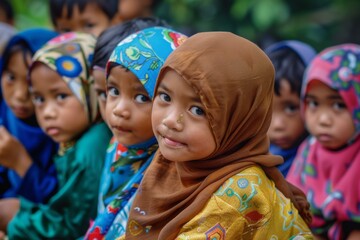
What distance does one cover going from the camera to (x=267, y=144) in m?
2.73

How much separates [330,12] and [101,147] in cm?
513

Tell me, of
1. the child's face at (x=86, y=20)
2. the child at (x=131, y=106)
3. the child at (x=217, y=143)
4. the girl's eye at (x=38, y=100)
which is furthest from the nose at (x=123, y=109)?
the child's face at (x=86, y=20)

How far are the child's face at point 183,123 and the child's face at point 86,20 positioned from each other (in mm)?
2407

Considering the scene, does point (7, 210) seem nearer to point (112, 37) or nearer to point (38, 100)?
point (38, 100)

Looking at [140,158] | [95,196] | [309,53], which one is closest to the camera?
[140,158]

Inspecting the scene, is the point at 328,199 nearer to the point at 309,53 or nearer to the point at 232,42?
the point at 309,53

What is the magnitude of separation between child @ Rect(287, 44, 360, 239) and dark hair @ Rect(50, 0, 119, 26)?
157 cm

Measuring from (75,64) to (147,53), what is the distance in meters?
0.90

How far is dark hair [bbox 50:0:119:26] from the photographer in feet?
16.1

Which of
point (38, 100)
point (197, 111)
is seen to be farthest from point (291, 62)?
point (197, 111)

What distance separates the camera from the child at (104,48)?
11.5ft

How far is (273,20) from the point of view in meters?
7.59

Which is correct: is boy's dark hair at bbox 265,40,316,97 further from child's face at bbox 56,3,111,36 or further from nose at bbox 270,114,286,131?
child's face at bbox 56,3,111,36

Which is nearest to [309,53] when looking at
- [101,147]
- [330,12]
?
[101,147]
